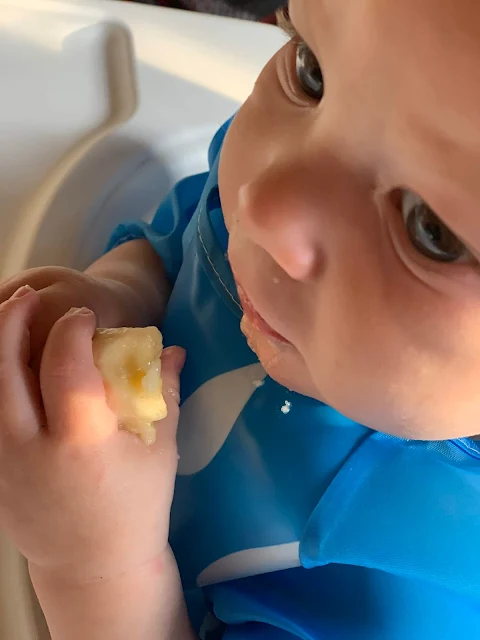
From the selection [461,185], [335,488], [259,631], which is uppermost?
[461,185]

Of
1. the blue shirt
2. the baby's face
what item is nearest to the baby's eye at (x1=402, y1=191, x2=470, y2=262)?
the baby's face

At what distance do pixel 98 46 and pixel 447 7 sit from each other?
1.69 ft

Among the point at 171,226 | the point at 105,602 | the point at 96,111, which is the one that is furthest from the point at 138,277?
the point at 105,602

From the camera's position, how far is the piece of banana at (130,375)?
1.51 ft

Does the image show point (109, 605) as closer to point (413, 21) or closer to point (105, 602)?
point (105, 602)

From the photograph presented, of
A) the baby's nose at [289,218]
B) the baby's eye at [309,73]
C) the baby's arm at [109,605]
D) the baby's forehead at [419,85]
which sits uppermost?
the baby's forehead at [419,85]

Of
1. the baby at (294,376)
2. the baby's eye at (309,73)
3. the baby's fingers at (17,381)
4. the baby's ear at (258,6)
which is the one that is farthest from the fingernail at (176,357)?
the baby's ear at (258,6)

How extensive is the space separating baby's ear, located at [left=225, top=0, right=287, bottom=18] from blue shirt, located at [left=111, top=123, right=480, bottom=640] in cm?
81

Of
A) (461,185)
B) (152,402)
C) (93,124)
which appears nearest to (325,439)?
(152,402)

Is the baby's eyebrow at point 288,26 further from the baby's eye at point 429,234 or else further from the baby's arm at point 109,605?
the baby's arm at point 109,605

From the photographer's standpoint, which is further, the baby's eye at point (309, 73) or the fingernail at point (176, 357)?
the fingernail at point (176, 357)

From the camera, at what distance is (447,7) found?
27 cm

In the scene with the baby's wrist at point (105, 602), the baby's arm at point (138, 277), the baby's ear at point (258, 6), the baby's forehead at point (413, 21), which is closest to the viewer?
the baby's forehead at point (413, 21)

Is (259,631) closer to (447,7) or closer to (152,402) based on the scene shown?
(152,402)
